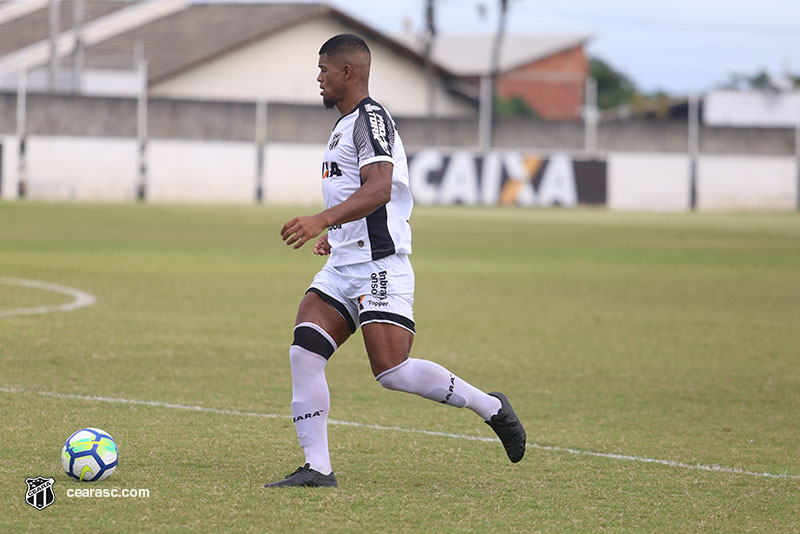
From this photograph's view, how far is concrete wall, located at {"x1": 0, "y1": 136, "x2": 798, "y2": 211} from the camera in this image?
4044 cm

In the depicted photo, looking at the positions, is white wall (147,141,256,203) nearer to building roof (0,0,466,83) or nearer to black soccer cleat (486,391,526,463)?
building roof (0,0,466,83)

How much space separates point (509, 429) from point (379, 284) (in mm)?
1034

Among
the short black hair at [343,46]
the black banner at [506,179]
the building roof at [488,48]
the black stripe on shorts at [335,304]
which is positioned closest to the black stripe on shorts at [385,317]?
the black stripe on shorts at [335,304]

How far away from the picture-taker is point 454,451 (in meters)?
7.16

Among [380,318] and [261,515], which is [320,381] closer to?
[380,318]

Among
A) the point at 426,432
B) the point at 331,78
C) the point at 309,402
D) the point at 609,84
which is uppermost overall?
the point at 609,84

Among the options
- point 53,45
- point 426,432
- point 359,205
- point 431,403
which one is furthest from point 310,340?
point 53,45

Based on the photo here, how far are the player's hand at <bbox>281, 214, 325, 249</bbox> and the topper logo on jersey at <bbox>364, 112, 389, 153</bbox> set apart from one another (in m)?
0.50

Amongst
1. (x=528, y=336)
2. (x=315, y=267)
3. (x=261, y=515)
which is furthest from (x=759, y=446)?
(x=315, y=267)

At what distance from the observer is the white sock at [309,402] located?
6.09 meters

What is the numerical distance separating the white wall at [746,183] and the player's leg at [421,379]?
4225 centimetres

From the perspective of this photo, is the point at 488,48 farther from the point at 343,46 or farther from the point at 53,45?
the point at 343,46

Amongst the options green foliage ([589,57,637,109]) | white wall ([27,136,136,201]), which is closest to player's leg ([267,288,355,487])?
white wall ([27,136,136,201])

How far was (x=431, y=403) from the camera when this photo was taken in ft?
29.2
